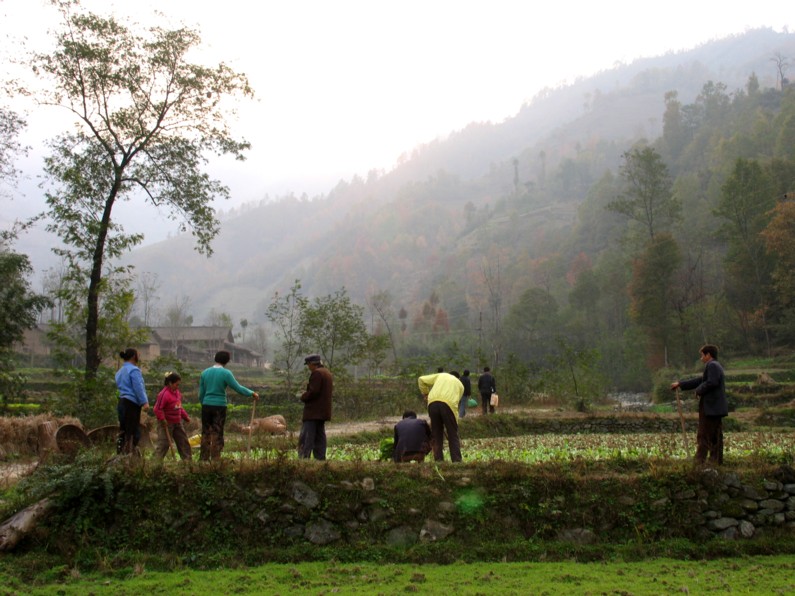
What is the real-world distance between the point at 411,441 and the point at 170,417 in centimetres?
383

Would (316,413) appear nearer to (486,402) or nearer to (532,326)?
(486,402)

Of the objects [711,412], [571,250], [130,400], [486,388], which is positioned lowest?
[486,388]

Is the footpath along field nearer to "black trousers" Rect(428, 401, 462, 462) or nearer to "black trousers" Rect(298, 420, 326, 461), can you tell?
"black trousers" Rect(428, 401, 462, 462)

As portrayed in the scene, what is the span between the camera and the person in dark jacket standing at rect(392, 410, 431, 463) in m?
10.0

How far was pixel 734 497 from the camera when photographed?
324 inches

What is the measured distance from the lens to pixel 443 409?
10.2m

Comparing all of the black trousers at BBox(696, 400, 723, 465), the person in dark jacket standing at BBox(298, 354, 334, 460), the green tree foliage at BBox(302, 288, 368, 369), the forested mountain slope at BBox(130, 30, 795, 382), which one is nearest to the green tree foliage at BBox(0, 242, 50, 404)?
the green tree foliage at BBox(302, 288, 368, 369)

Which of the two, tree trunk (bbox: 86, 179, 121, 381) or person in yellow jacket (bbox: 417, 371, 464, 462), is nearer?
person in yellow jacket (bbox: 417, 371, 464, 462)

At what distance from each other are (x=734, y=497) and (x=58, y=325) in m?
15.5

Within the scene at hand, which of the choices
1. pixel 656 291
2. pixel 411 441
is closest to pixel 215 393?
pixel 411 441

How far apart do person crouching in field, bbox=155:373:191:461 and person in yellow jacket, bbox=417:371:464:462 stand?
12.6ft

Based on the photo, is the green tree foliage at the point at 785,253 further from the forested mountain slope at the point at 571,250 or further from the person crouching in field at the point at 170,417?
the person crouching in field at the point at 170,417

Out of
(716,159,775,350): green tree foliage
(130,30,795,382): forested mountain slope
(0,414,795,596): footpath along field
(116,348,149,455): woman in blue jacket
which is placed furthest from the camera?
(130,30,795,382): forested mountain slope

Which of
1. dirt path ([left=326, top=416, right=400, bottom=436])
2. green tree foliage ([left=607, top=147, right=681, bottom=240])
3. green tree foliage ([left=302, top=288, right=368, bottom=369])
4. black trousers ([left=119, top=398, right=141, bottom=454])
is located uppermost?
green tree foliage ([left=607, top=147, right=681, bottom=240])
